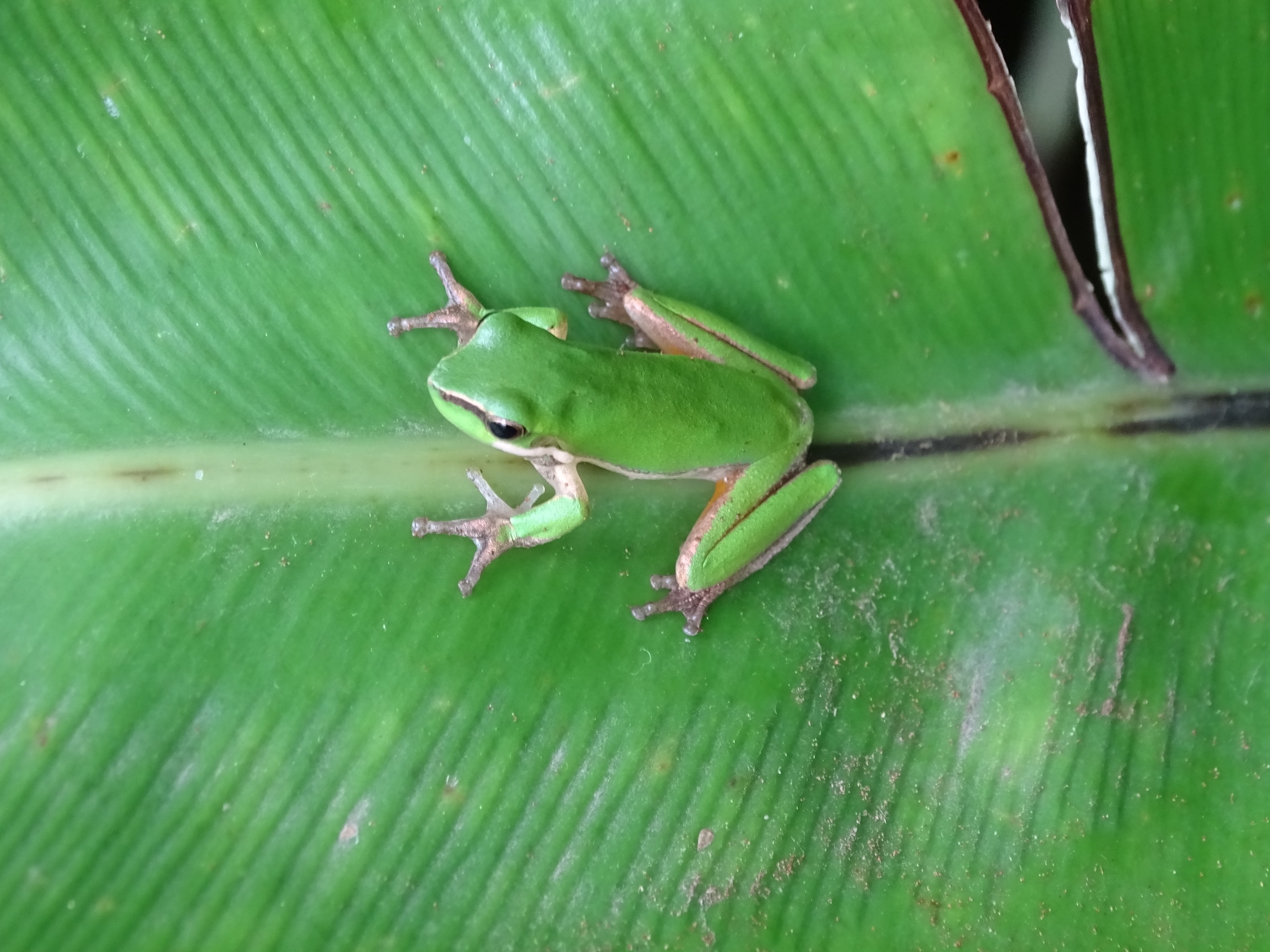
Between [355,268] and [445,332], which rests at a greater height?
[355,268]

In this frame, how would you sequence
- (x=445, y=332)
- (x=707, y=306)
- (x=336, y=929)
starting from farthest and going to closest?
1. (x=707, y=306)
2. (x=445, y=332)
3. (x=336, y=929)

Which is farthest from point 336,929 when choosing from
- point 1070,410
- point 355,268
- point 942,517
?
point 1070,410

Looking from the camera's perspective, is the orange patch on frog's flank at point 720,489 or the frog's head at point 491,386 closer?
the frog's head at point 491,386

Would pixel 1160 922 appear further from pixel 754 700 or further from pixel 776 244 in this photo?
pixel 776 244

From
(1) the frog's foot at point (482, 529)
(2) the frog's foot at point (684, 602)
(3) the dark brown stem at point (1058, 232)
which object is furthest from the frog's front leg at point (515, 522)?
(3) the dark brown stem at point (1058, 232)

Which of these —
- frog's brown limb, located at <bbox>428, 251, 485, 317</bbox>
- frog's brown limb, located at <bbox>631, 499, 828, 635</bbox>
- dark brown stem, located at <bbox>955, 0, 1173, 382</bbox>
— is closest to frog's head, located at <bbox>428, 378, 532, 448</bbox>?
frog's brown limb, located at <bbox>428, 251, 485, 317</bbox>

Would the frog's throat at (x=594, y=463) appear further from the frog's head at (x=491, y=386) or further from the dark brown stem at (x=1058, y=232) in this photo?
the dark brown stem at (x=1058, y=232)

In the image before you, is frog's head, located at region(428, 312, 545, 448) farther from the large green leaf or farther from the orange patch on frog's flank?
the orange patch on frog's flank
